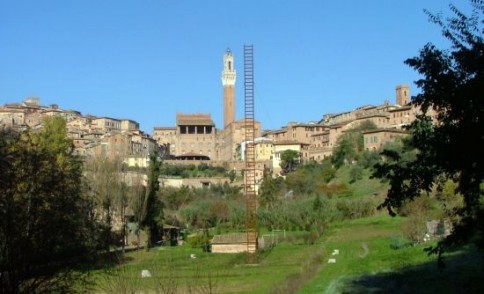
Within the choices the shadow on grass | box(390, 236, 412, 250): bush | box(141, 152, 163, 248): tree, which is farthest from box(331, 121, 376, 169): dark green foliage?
the shadow on grass

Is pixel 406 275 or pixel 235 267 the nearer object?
pixel 406 275

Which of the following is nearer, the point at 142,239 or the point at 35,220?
the point at 35,220

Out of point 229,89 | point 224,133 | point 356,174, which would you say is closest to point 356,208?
point 356,174

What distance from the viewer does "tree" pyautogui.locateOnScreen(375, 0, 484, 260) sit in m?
6.16

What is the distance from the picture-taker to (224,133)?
12938cm

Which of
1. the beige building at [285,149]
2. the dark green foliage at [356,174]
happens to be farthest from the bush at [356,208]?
the beige building at [285,149]

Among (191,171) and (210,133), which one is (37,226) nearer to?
(191,171)

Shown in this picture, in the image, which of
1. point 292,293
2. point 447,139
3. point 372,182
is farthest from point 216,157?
point 447,139

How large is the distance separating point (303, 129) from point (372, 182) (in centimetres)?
5237

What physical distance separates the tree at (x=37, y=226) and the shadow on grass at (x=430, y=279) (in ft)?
20.0

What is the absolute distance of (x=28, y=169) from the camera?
10992mm

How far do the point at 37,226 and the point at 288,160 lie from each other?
86708mm

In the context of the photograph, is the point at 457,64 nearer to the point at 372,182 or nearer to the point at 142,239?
the point at 142,239

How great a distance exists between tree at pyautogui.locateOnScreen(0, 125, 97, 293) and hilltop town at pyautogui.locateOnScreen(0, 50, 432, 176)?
7245 centimetres
